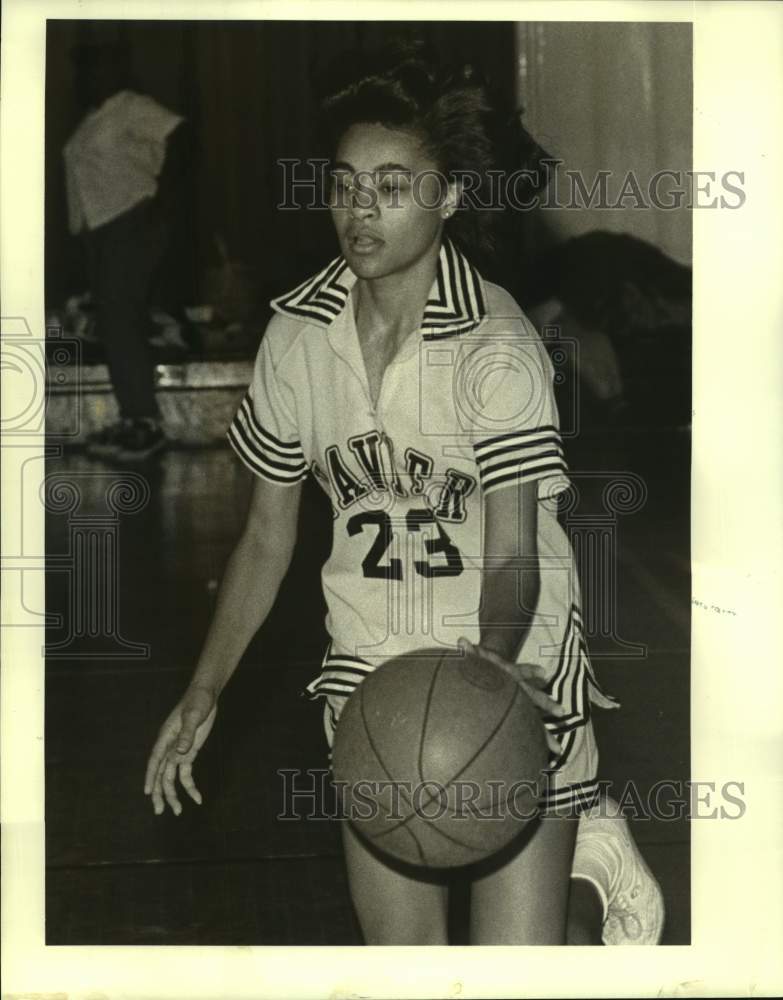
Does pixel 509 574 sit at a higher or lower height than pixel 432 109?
lower

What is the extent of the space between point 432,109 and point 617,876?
190 cm

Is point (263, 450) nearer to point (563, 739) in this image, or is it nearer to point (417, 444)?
point (417, 444)

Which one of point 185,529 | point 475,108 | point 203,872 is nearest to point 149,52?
point 475,108

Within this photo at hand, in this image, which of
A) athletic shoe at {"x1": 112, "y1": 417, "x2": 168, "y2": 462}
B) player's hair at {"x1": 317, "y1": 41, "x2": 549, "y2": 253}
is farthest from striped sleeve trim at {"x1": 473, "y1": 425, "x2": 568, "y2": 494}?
athletic shoe at {"x1": 112, "y1": 417, "x2": 168, "y2": 462}

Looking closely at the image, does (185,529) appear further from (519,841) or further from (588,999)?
(588,999)

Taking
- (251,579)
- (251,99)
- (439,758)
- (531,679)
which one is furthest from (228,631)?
(251,99)

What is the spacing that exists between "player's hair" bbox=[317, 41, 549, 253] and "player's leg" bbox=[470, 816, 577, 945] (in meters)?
1.57

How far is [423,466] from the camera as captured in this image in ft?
12.0

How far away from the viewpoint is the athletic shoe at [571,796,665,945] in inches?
147

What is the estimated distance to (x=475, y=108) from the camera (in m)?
3.60

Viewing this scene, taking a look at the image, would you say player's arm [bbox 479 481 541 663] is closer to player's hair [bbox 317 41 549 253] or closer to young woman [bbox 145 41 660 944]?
young woman [bbox 145 41 660 944]

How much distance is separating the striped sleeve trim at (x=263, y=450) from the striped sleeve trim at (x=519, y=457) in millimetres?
438

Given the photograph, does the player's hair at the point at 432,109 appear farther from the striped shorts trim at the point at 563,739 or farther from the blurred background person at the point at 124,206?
the striped shorts trim at the point at 563,739

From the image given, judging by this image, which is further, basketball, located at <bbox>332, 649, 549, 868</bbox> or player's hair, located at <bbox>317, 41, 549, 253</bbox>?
player's hair, located at <bbox>317, 41, 549, 253</bbox>
